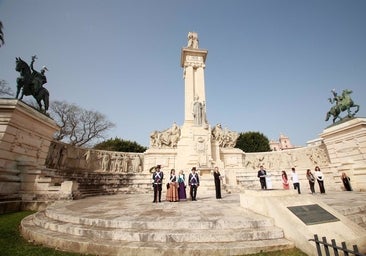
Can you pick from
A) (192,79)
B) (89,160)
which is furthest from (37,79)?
(192,79)

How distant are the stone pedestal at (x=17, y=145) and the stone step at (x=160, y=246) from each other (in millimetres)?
6467

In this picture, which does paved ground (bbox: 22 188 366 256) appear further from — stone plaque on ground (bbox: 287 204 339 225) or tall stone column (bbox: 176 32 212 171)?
tall stone column (bbox: 176 32 212 171)

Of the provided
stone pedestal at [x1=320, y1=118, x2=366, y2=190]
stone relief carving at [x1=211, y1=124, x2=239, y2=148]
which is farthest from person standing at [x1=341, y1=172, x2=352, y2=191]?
stone relief carving at [x1=211, y1=124, x2=239, y2=148]

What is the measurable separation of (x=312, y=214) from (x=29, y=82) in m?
14.8

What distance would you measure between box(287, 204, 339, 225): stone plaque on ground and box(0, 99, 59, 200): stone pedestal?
10.8 meters

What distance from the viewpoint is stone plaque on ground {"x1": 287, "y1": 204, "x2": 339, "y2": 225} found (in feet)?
14.1

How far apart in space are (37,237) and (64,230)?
2.15ft

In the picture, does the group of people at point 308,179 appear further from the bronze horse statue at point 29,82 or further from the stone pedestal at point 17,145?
the bronze horse statue at point 29,82

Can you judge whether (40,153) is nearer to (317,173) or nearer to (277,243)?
(277,243)

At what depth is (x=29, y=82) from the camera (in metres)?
11.6

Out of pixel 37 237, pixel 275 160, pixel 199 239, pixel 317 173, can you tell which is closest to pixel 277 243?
pixel 199 239

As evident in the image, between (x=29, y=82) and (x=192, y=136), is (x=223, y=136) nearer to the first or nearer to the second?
(x=192, y=136)

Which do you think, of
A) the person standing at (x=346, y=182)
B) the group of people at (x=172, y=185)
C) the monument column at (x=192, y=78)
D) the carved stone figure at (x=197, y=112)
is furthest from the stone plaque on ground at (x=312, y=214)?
the monument column at (x=192, y=78)

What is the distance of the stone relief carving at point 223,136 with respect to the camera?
21.0 m
